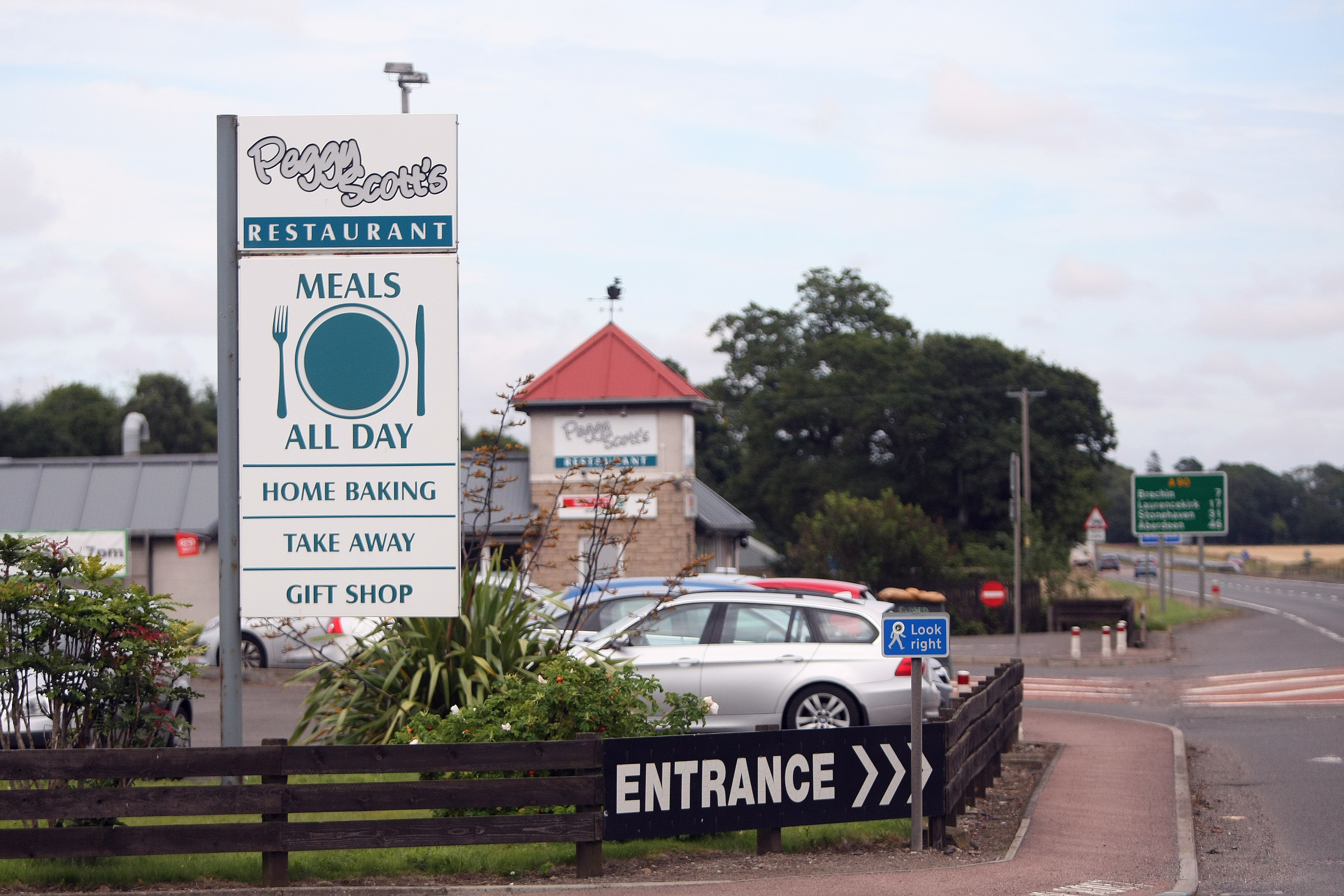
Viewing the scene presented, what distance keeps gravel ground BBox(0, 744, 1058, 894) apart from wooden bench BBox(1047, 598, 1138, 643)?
24.6 metres

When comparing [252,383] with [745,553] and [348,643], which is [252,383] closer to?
[348,643]

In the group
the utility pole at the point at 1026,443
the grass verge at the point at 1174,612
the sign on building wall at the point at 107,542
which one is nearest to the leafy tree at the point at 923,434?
the utility pole at the point at 1026,443

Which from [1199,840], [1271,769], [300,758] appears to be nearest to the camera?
[300,758]

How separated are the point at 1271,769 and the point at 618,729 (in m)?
7.90

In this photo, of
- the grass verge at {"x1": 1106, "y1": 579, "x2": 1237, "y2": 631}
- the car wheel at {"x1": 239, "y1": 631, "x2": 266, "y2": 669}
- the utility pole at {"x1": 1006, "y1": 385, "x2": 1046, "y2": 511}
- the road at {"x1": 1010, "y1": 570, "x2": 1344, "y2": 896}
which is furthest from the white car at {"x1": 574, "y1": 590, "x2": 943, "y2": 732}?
the utility pole at {"x1": 1006, "y1": 385, "x2": 1046, "y2": 511}

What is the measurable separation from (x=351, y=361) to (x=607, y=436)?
23305 mm

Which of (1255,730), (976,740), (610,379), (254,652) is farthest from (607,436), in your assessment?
(976,740)

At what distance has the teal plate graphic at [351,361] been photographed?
8.70 meters

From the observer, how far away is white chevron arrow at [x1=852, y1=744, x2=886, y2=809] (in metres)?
8.28

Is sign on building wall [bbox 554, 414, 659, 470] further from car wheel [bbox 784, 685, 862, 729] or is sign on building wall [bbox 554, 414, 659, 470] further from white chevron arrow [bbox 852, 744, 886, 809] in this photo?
white chevron arrow [bbox 852, 744, 886, 809]

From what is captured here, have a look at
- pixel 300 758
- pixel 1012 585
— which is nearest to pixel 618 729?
pixel 300 758

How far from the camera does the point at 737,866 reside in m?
7.94

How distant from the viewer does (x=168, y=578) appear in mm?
29719

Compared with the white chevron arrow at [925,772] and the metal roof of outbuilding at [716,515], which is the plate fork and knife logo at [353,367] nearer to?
the white chevron arrow at [925,772]
